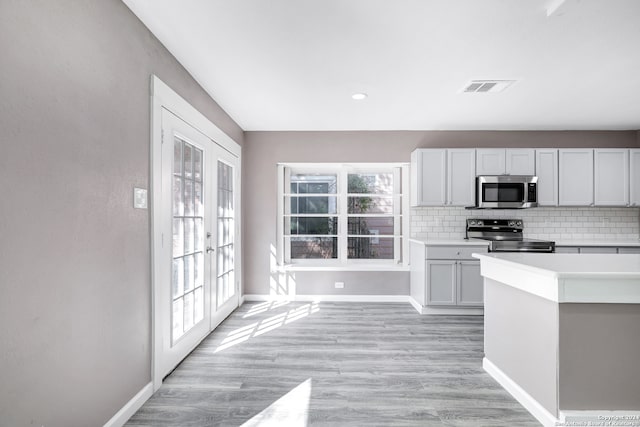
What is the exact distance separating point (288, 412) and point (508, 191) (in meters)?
3.72

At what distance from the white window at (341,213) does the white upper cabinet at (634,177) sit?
9.62 feet

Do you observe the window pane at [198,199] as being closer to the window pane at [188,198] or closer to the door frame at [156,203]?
the window pane at [188,198]

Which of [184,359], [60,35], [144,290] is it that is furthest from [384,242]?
[60,35]

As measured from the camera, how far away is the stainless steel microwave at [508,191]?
4129mm

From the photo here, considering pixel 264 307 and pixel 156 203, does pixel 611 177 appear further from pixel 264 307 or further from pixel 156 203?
pixel 156 203

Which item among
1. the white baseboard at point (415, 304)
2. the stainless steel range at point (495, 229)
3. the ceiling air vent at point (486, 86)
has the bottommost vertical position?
the white baseboard at point (415, 304)

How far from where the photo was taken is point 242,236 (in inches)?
178

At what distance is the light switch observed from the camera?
1977mm

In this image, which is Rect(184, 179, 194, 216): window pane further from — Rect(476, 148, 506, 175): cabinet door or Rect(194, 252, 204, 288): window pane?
Rect(476, 148, 506, 175): cabinet door

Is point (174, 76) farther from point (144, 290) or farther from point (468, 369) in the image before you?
point (468, 369)

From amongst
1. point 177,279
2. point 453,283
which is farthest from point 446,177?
point 177,279

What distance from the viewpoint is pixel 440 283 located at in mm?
3957

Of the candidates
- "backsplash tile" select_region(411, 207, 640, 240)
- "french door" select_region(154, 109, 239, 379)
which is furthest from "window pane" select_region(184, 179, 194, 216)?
"backsplash tile" select_region(411, 207, 640, 240)

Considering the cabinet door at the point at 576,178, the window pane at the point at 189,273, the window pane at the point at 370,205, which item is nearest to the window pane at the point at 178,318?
the window pane at the point at 189,273
